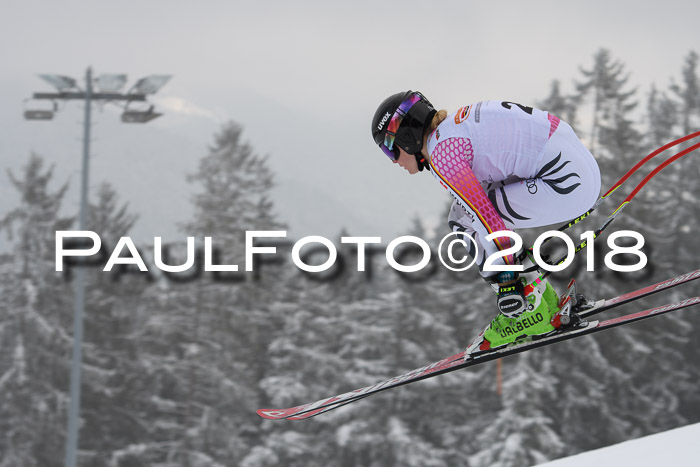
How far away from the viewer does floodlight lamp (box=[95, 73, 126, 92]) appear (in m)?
12.2

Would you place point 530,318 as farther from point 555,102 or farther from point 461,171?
point 555,102

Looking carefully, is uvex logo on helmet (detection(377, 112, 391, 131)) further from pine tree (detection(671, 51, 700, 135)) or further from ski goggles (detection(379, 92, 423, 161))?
pine tree (detection(671, 51, 700, 135))

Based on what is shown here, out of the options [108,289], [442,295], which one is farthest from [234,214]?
[442,295]

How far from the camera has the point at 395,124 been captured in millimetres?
3254

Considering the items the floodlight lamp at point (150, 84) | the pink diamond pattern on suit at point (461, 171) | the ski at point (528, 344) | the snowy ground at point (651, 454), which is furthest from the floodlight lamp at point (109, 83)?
the snowy ground at point (651, 454)

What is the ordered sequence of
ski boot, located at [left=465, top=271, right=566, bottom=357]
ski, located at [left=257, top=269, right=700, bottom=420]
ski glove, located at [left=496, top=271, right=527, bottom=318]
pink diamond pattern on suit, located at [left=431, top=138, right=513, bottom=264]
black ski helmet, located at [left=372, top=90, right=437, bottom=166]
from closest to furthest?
pink diamond pattern on suit, located at [left=431, top=138, right=513, bottom=264] → black ski helmet, located at [left=372, top=90, right=437, bottom=166] → ski glove, located at [left=496, top=271, right=527, bottom=318] → ski boot, located at [left=465, top=271, right=566, bottom=357] → ski, located at [left=257, top=269, right=700, bottom=420]

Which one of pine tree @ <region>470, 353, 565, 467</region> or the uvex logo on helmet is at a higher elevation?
the uvex logo on helmet

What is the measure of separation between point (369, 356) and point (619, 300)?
46.9 ft

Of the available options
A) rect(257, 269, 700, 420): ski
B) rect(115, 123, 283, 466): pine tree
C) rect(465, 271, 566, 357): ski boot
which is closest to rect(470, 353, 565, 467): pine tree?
rect(115, 123, 283, 466): pine tree

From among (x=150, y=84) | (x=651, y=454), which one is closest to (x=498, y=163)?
(x=651, y=454)

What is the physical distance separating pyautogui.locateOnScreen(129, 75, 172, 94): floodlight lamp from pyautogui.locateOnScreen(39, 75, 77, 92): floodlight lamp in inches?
43.4

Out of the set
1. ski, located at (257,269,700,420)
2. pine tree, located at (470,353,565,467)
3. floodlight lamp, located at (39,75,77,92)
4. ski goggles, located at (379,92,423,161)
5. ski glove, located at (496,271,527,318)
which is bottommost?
pine tree, located at (470,353,565,467)

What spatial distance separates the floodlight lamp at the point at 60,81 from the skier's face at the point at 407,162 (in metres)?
10.4

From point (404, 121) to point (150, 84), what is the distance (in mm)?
10266
